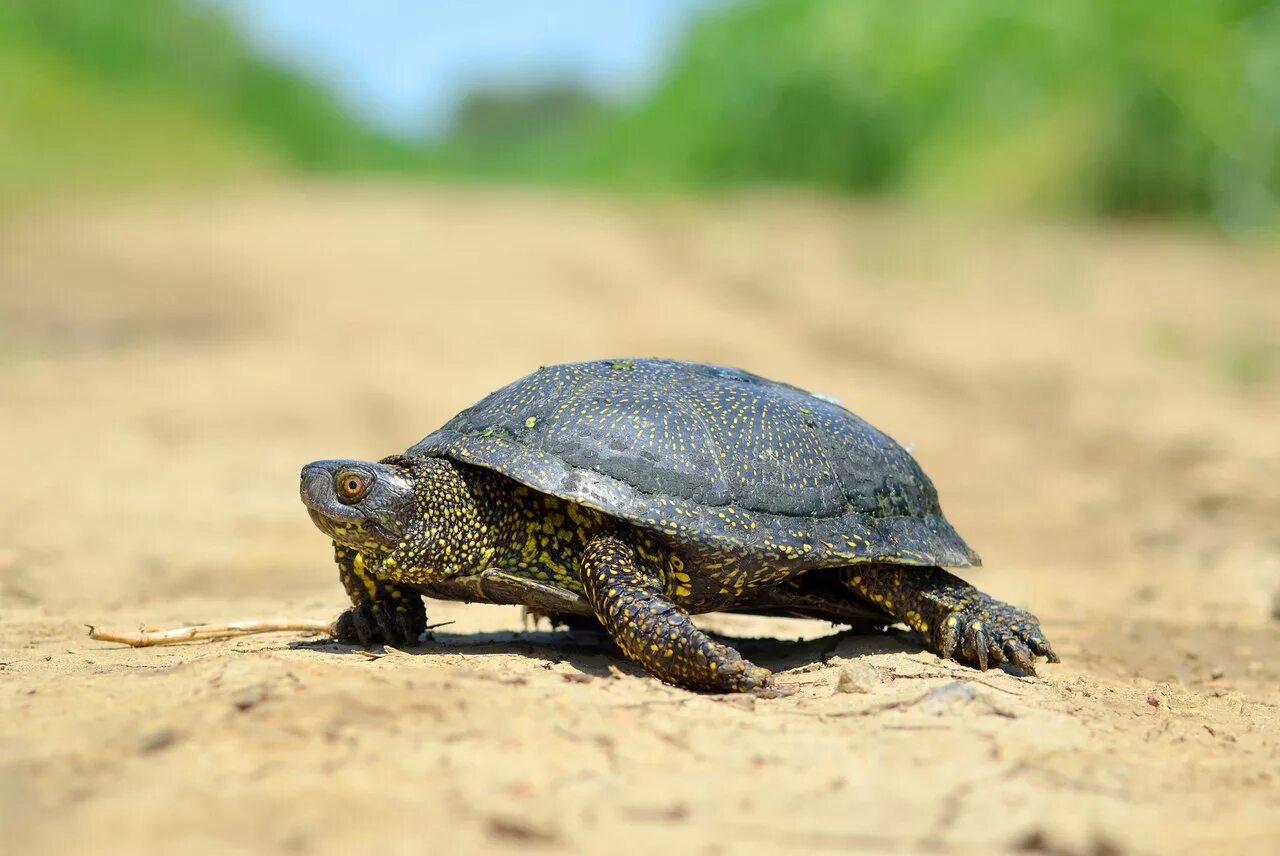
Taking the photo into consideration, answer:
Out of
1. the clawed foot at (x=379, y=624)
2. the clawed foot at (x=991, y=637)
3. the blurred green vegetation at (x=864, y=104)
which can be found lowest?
the clawed foot at (x=379, y=624)

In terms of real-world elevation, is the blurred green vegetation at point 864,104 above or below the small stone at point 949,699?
above

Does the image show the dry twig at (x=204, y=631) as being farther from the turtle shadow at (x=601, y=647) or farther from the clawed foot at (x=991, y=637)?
the clawed foot at (x=991, y=637)

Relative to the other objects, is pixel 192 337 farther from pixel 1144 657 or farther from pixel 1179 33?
pixel 1179 33

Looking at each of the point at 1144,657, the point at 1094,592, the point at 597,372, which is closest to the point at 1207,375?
the point at 1094,592

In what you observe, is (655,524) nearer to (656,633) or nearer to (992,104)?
(656,633)

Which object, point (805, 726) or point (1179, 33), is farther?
point (1179, 33)

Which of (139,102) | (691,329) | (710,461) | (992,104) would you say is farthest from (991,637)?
(139,102)

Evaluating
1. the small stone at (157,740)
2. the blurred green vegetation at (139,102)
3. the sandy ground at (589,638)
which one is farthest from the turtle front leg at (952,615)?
A: the blurred green vegetation at (139,102)

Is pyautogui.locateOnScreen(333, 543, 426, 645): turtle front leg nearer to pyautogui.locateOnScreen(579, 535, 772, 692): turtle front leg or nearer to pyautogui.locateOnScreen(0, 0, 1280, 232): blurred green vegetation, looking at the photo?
pyautogui.locateOnScreen(579, 535, 772, 692): turtle front leg
